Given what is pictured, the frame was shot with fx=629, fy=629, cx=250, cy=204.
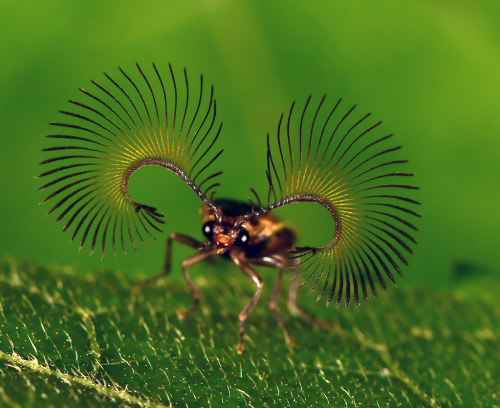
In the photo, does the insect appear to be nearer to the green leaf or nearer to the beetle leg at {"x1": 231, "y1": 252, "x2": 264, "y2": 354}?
the beetle leg at {"x1": 231, "y1": 252, "x2": 264, "y2": 354}

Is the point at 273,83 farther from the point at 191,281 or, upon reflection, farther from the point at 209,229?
the point at 209,229

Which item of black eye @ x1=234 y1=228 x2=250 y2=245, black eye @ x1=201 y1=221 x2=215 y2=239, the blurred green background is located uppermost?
the blurred green background

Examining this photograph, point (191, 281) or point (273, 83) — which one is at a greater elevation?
point (273, 83)

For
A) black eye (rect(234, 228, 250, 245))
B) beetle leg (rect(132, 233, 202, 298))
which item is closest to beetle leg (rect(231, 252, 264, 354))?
beetle leg (rect(132, 233, 202, 298))

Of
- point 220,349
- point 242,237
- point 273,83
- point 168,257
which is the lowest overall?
point 220,349

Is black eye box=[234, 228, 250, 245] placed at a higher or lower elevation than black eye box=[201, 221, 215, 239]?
lower

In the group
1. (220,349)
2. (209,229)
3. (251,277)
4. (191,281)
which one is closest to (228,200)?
(209,229)
